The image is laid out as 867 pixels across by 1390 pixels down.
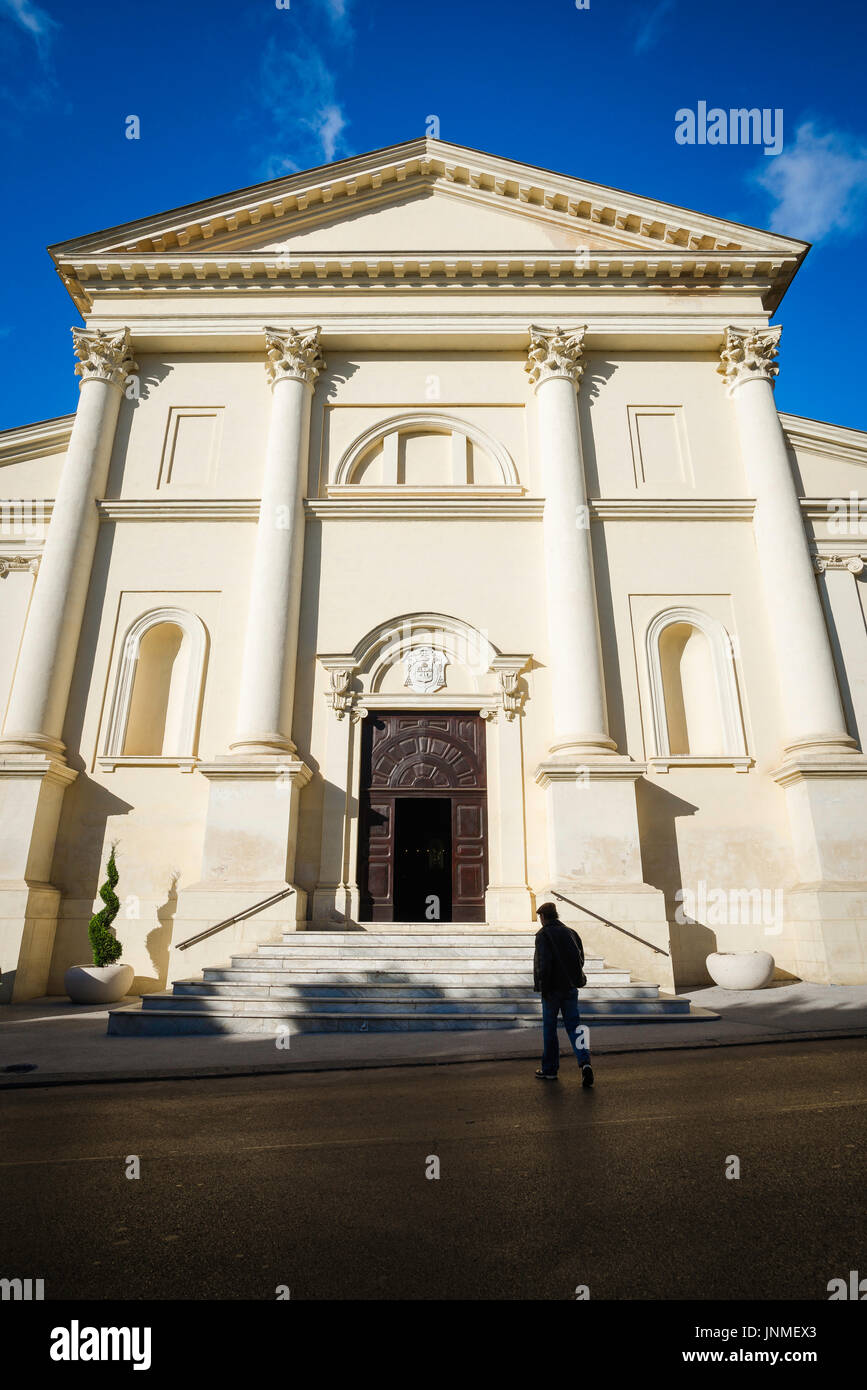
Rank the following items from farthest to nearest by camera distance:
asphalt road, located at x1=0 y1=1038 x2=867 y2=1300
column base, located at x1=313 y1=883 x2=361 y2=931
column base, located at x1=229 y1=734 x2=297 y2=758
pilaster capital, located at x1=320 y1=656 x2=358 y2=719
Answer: pilaster capital, located at x1=320 y1=656 x2=358 y2=719 → column base, located at x1=229 y1=734 x2=297 y2=758 → column base, located at x1=313 y1=883 x2=361 y2=931 → asphalt road, located at x1=0 y1=1038 x2=867 y2=1300

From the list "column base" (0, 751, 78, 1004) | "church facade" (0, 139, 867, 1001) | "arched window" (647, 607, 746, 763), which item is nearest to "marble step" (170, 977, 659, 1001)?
"church facade" (0, 139, 867, 1001)

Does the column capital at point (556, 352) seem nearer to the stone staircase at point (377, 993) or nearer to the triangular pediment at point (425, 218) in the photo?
the triangular pediment at point (425, 218)

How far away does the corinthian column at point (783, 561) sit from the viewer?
1587 centimetres

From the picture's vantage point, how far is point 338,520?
60.1 feet

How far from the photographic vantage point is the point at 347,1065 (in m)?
7.79

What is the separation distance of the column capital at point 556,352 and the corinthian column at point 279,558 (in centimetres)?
546

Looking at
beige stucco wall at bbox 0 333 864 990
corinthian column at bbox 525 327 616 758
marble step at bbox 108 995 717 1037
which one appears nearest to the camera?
marble step at bbox 108 995 717 1037

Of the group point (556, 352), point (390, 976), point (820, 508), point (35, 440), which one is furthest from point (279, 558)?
point (820, 508)

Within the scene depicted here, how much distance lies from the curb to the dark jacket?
125cm

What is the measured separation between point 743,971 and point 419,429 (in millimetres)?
14476

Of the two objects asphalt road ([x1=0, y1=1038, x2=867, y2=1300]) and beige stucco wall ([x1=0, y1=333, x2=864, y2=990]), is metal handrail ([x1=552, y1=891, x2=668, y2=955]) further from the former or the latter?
asphalt road ([x1=0, y1=1038, x2=867, y2=1300])

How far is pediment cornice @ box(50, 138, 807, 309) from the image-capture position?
19.5m

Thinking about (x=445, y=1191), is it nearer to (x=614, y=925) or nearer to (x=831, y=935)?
(x=614, y=925)

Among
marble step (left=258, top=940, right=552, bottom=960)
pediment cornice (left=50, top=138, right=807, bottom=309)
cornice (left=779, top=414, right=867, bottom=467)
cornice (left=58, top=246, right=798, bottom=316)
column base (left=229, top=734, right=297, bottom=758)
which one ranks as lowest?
marble step (left=258, top=940, right=552, bottom=960)
